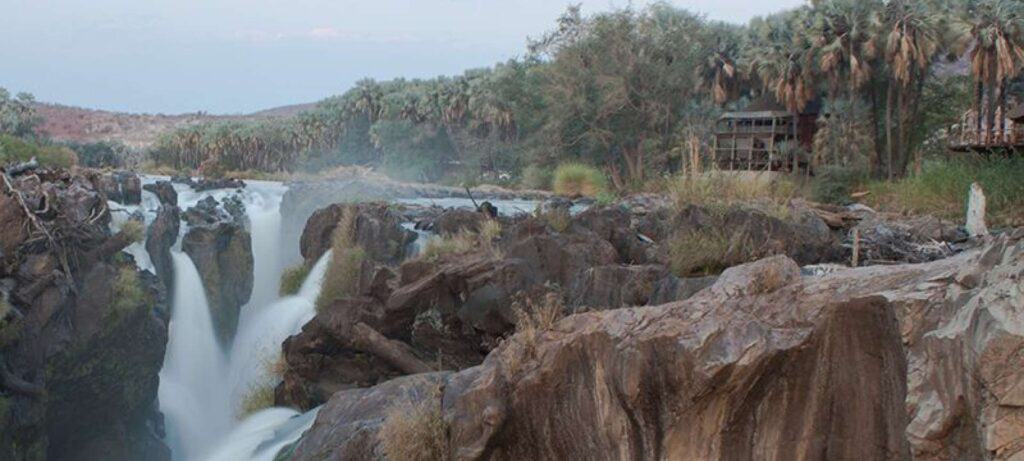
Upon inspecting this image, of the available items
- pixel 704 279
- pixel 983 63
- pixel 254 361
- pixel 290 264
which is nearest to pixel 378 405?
pixel 704 279

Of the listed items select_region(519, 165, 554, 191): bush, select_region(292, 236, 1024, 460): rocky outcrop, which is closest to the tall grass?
select_region(292, 236, 1024, 460): rocky outcrop

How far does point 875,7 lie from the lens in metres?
35.6

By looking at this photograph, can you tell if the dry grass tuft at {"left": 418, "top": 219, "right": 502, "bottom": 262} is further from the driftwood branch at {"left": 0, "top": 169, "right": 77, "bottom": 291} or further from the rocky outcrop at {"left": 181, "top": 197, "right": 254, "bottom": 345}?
the driftwood branch at {"left": 0, "top": 169, "right": 77, "bottom": 291}

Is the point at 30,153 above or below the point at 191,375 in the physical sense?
above

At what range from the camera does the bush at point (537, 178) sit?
39328mm

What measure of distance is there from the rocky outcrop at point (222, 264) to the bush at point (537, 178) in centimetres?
1745

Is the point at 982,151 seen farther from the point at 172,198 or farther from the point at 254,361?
the point at 172,198

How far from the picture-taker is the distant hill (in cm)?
10678

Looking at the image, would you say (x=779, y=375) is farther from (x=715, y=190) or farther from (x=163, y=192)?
(x=163, y=192)

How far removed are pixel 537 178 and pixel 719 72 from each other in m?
11.4

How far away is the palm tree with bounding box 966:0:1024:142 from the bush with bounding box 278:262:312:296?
68.6 feet

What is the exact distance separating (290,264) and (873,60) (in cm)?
2369

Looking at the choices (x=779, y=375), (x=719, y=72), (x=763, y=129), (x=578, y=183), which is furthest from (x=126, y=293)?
(x=719, y=72)

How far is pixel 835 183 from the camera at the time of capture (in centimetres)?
3069
